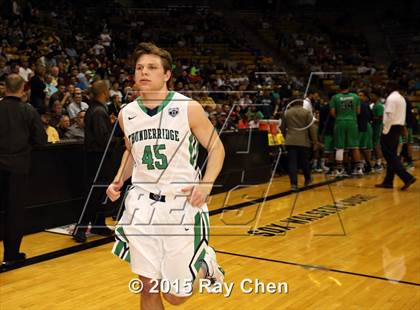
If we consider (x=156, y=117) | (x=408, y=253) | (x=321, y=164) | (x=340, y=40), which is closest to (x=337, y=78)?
(x=340, y=40)

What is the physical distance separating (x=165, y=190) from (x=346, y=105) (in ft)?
26.8

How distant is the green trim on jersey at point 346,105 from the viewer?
33.3 ft

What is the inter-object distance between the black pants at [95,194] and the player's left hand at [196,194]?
351cm

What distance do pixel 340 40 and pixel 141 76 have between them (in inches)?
998

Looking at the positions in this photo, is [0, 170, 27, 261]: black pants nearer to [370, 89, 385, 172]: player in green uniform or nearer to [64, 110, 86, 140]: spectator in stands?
[64, 110, 86, 140]: spectator in stands

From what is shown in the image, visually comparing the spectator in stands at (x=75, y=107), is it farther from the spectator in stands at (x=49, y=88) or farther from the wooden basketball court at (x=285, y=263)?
the wooden basketball court at (x=285, y=263)

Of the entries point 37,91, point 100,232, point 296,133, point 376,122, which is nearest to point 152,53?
point 100,232

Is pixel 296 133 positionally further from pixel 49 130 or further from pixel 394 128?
pixel 49 130

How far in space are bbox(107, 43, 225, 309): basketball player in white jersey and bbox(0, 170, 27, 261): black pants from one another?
8.05ft

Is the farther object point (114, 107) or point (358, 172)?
point (358, 172)

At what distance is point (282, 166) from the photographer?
11359 millimetres

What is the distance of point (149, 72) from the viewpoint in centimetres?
274

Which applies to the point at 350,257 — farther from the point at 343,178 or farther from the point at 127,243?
the point at 343,178

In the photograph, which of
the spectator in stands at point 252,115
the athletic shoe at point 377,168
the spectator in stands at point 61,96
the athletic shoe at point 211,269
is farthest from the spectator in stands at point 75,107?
the athletic shoe at point 377,168
